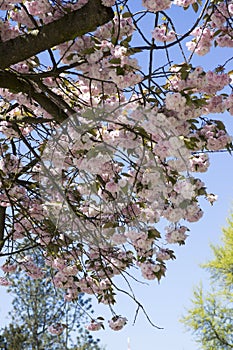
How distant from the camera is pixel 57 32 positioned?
246 cm

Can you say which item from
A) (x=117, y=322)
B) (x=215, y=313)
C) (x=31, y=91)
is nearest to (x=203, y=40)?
(x=31, y=91)

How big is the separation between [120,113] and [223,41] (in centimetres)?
59

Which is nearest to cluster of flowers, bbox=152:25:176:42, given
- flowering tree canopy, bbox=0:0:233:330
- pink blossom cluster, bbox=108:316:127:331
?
flowering tree canopy, bbox=0:0:233:330

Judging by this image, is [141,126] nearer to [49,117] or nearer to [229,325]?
[49,117]

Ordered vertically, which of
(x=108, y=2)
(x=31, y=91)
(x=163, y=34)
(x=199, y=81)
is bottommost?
(x=199, y=81)

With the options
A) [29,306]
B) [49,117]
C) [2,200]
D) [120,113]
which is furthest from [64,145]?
[29,306]

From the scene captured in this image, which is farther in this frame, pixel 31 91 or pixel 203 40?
pixel 31 91

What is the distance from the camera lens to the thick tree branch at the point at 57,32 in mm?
2385

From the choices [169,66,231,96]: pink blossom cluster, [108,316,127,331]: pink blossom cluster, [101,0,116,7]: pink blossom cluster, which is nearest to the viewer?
A: [101,0,116,7]: pink blossom cluster

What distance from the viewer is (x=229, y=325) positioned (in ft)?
37.2

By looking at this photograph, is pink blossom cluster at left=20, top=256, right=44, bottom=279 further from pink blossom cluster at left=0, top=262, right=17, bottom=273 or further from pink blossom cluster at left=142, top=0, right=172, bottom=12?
pink blossom cluster at left=142, top=0, right=172, bottom=12

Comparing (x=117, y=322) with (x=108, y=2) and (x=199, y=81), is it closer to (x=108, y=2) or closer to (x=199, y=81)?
(x=199, y=81)

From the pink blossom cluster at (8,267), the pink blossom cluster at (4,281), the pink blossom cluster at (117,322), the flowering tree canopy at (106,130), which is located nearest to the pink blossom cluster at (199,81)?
the flowering tree canopy at (106,130)

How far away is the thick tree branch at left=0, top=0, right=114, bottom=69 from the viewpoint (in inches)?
93.9
